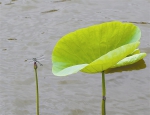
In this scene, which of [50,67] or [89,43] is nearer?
[89,43]

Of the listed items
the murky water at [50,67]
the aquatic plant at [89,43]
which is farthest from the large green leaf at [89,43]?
the murky water at [50,67]

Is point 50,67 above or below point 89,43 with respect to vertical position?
below

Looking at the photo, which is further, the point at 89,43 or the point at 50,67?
the point at 50,67

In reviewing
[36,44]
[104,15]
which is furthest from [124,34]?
[104,15]

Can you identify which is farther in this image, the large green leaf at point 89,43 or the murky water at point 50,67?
the murky water at point 50,67

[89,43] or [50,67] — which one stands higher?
[89,43]

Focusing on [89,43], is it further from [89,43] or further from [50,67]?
[50,67]

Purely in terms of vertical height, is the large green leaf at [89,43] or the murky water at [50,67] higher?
the large green leaf at [89,43]

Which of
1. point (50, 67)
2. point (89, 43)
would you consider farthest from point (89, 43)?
point (50, 67)

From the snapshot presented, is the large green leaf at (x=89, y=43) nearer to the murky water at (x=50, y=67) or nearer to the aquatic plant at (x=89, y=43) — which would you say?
the aquatic plant at (x=89, y=43)

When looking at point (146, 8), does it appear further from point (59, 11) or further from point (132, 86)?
point (132, 86)
